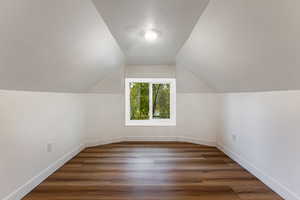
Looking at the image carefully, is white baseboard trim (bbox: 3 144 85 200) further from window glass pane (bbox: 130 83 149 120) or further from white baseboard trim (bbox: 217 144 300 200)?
white baseboard trim (bbox: 217 144 300 200)

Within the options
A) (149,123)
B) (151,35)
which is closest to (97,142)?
(149,123)

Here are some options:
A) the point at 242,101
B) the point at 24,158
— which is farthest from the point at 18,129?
the point at 242,101

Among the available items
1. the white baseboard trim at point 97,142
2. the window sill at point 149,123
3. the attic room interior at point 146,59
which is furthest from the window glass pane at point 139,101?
the attic room interior at point 146,59

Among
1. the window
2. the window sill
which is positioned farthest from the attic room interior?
the window

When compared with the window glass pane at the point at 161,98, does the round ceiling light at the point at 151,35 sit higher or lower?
higher

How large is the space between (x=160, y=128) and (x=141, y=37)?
2.42 m

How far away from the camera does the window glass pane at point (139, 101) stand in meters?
4.88

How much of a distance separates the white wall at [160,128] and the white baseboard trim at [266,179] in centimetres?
98

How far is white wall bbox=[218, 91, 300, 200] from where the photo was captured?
197 cm

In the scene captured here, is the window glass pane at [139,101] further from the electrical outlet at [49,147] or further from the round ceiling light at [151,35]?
the electrical outlet at [49,147]

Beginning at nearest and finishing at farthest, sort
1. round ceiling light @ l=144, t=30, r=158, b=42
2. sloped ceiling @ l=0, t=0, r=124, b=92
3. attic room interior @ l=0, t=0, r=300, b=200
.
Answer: sloped ceiling @ l=0, t=0, r=124, b=92, attic room interior @ l=0, t=0, r=300, b=200, round ceiling light @ l=144, t=30, r=158, b=42

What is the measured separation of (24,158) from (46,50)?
1.26 m

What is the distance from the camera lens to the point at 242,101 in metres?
3.06

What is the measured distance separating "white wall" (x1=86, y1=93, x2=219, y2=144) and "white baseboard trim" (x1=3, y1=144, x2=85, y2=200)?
917 millimetres
